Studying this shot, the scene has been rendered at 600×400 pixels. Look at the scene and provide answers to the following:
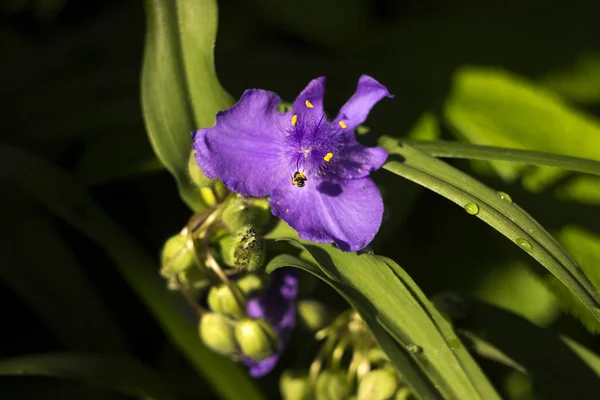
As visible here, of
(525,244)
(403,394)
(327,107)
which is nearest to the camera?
(525,244)

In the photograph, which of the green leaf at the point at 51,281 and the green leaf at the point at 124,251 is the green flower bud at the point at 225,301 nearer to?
the green leaf at the point at 124,251

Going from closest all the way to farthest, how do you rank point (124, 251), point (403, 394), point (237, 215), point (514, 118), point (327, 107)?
point (237, 215) < point (403, 394) < point (124, 251) < point (327, 107) < point (514, 118)

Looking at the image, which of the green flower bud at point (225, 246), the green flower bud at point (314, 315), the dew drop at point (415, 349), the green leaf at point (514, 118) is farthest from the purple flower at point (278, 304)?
the green leaf at point (514, 118)

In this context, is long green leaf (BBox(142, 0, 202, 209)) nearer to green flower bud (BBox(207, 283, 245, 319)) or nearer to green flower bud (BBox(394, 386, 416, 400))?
green flower bud (BBox(207, 283, 245, 319))

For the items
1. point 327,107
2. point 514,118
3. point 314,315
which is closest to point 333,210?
point 314,315

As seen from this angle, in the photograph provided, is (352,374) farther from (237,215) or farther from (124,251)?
(124,251)
